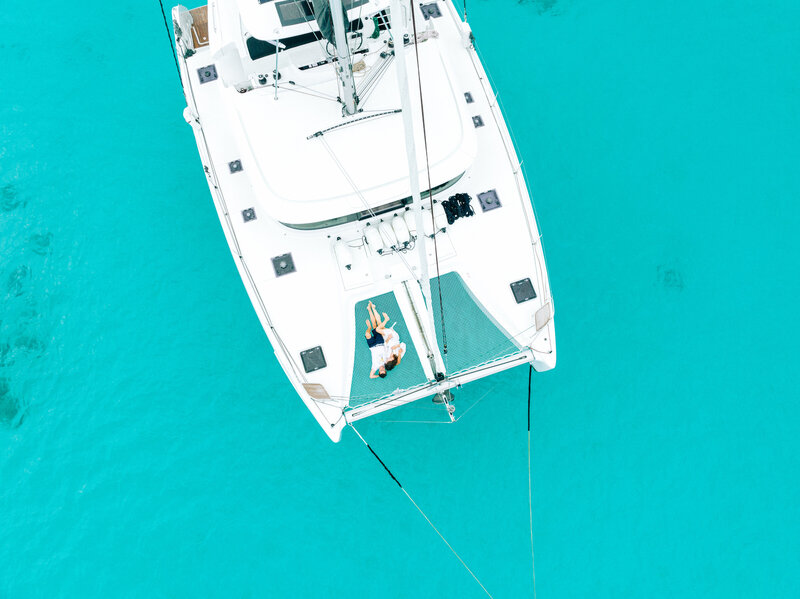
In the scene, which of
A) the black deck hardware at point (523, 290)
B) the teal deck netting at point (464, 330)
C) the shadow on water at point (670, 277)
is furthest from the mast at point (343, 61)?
the shadow on water at point (670, 277)

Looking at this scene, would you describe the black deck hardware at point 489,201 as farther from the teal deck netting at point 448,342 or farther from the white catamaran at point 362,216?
the teal deck netting at point 448,342

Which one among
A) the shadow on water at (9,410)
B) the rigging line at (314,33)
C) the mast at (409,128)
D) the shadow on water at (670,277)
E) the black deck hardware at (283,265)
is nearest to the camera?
the mast at (409,128)

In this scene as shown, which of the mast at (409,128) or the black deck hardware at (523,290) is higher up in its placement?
the mast at (409,128)

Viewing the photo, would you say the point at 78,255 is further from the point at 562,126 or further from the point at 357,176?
the point at 562,126

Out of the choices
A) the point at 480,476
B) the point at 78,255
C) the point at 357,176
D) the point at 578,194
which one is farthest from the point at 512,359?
the point at 78,255

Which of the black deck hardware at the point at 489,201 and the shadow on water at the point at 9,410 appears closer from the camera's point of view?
the black deck hardware at the point at 489,201

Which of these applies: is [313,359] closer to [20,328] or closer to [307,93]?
[307,93]

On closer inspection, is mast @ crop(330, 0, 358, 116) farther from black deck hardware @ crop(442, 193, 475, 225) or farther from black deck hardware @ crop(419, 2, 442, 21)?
black deck hardware @ crop(419, 2, 442, 21)
